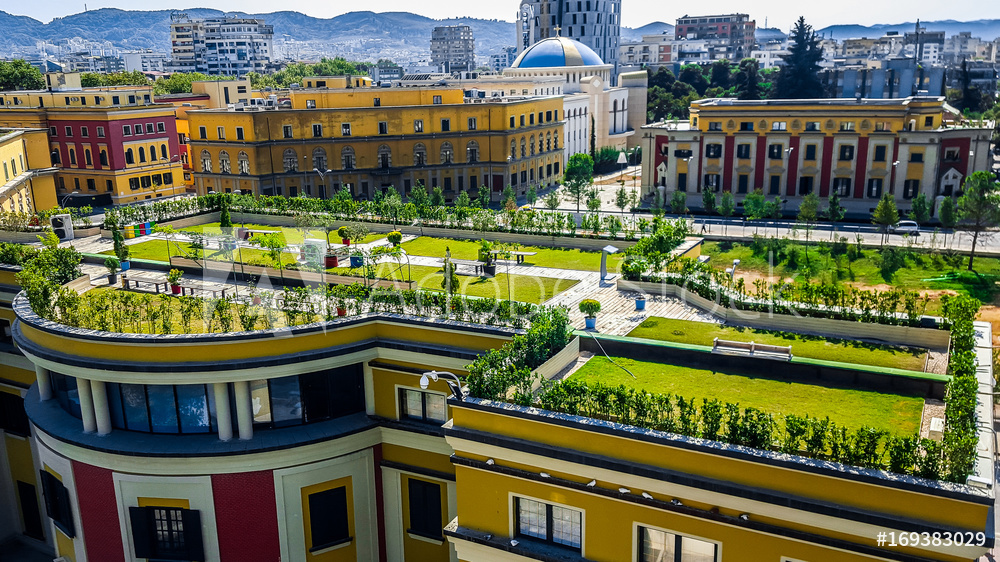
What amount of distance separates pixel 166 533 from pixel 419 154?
55.6 metres

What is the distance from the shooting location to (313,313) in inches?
825

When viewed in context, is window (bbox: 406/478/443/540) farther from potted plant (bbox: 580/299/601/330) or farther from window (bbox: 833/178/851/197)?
window (bbox: 833/178/851/197)

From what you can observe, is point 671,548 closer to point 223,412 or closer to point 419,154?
point 223,412

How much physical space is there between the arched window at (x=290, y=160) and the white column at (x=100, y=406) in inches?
1983

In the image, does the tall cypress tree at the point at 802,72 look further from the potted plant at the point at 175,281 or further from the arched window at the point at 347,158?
the potted plant at the point at 175,281

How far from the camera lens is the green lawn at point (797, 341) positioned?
2197 cm

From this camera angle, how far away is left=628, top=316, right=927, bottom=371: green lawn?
21969mm

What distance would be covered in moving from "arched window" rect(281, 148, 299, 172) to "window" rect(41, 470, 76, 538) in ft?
161

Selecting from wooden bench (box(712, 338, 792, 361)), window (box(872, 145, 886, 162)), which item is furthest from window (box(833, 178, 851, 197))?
wooden bench (box(712, 338, 792, 361))

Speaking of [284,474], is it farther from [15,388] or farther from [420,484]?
[15,388]

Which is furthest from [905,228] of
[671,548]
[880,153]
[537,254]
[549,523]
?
[549,523]

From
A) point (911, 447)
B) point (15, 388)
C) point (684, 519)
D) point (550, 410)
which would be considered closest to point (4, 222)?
point (15, 388)

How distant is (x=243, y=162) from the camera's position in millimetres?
67625

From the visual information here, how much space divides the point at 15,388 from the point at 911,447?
93.1ft
